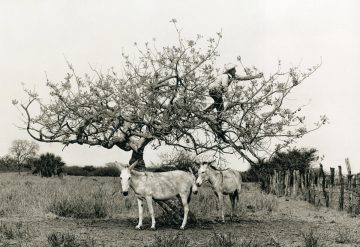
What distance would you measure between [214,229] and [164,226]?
1330mm

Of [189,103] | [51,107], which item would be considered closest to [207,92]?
[189,103]

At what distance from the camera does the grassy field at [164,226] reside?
973 cm

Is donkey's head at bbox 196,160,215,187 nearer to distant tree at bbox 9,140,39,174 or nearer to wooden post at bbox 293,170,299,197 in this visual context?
wooden post at bbox 293,170,299,197

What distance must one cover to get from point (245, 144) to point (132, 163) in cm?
313

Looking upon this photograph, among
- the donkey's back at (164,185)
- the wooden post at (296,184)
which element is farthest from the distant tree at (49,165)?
the donkey's back at (164,185)

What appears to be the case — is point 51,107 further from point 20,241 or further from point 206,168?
point 206,168

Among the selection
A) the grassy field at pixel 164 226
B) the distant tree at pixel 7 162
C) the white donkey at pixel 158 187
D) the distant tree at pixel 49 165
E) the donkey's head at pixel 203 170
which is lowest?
the grassy field at pixel 164 226

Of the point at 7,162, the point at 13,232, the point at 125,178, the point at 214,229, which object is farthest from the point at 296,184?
the point at 7,162

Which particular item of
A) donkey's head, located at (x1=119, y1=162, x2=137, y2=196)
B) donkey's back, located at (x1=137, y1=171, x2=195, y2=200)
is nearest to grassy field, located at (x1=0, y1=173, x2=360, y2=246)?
donkey's back, located at (x1=137, y1=171, x2=195, y2=200)

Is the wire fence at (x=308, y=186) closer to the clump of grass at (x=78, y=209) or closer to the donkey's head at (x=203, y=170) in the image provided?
the donkey's head at (x=203, y=170)

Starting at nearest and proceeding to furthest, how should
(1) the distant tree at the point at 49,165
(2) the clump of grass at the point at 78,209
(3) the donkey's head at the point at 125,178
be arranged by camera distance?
1. (3) the donkey's head at the point at 125,178
2. (2) the clump of grass at the point at 78,209
3. (1) the distant tree at the point at 49,165

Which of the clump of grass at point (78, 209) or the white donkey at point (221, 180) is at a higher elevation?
the white donkey at point (221, 180)

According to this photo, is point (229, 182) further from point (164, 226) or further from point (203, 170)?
point (164, 226)

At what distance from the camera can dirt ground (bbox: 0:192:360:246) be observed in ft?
33.3
